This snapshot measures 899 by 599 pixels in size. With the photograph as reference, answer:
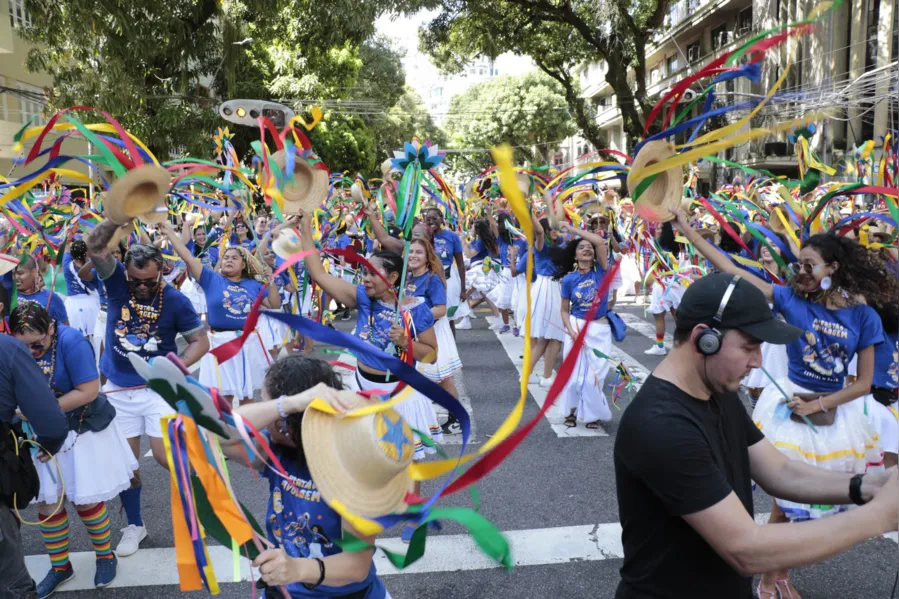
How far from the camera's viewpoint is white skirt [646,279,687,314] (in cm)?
888

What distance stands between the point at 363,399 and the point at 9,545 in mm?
1701

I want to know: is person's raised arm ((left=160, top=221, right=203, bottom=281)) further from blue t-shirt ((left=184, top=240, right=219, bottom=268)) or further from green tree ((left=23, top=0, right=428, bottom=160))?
green tree ((left=23, top=0, right=428, bottom=160))

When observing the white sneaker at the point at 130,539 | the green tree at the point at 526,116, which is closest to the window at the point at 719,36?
the green tree at the point at 526,116

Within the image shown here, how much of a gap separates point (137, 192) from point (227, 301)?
135 inches

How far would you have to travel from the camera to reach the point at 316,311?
9.29m

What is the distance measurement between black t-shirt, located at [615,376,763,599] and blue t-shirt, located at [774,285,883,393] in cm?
186

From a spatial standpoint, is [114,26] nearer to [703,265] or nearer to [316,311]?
[316,311]

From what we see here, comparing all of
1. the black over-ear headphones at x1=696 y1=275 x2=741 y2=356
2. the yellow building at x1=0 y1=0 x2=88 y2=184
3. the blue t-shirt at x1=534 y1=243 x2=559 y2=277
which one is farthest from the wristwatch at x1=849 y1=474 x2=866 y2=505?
the yellow building at x1=0 y1=0 x2=88 y2=184

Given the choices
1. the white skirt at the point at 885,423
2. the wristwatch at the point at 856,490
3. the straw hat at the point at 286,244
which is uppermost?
the straw hat at the point at 286,244

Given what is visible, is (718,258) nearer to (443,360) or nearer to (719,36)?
(443,360)

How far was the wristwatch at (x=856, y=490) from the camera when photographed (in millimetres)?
1934

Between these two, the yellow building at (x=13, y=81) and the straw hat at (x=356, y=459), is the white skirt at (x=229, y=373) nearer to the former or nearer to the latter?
the straw hat at (x=356, y=459)

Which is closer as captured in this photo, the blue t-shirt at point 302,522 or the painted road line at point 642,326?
the blue t-shirt at point 302,522

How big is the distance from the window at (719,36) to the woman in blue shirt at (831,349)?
87.0 feet
